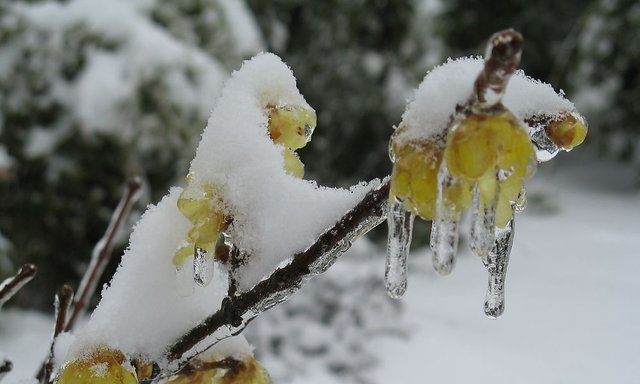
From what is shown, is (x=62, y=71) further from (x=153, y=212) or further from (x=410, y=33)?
(x=410, y=33)

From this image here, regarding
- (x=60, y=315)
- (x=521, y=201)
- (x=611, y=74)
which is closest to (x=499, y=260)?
(x=521, y=201)

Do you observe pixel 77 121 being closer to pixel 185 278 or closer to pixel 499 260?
pixel 185 278

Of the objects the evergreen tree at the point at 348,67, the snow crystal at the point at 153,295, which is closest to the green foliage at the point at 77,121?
the evergreen tree at the point at 348,67

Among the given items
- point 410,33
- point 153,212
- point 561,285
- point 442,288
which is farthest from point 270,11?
point 153,212

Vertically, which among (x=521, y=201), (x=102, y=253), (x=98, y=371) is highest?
(x=102, y=253)

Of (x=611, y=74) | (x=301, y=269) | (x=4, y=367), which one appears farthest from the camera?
(x=611, y=74)

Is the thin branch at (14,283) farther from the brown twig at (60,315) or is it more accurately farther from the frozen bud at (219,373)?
the frozen bud at (219,373)
